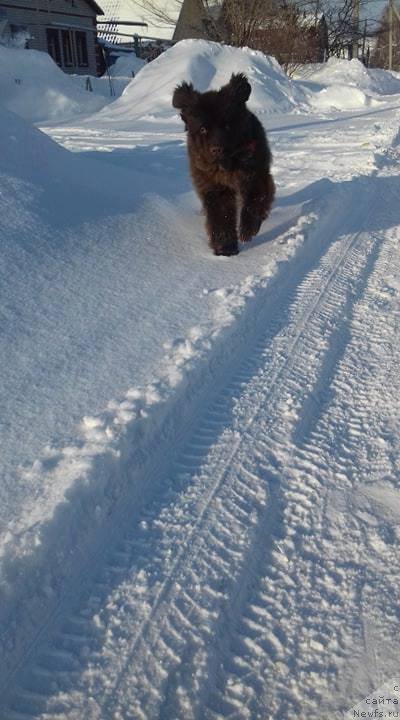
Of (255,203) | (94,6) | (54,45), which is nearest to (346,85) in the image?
(255,203)

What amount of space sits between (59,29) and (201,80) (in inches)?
738

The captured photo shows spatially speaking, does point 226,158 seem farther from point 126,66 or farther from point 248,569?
point 126,66

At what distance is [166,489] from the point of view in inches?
95.3

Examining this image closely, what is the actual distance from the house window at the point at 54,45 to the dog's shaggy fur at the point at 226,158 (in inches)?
1241

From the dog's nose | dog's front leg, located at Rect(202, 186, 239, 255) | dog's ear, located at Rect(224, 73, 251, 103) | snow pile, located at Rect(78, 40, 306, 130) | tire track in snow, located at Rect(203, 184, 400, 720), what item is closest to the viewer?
tire track in snow, located at Rect(203, 184, 400, 720)

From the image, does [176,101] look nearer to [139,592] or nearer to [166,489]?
[166,489]

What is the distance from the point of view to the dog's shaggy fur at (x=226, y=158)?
189 inches

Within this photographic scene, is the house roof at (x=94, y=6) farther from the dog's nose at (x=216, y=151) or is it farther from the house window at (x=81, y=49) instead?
the dog's nose at (x=216, y=151)

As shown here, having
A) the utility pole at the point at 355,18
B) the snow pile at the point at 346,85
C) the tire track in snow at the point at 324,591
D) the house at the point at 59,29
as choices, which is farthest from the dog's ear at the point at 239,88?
the utility pole at the point at 355,18

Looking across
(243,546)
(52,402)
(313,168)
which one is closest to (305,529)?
(243,546)

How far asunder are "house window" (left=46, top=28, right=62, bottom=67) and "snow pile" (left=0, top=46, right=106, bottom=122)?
1161 cm

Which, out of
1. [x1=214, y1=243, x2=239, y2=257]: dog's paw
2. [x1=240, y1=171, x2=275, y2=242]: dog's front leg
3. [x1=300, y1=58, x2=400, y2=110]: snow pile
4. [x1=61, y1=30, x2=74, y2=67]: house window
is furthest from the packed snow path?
[x1=61, y1=30, x2=74, y2=67]: house window

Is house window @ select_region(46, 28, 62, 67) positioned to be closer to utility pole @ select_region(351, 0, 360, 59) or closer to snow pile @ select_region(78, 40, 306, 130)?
snow pile @ select_region(78, 40, 306, 130)

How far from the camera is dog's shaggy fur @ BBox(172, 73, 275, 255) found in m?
4.79
